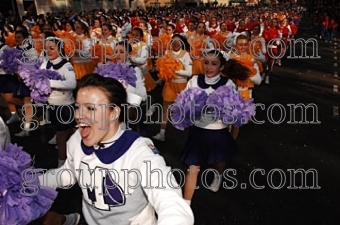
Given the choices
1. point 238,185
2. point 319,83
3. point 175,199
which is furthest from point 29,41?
point 319,83

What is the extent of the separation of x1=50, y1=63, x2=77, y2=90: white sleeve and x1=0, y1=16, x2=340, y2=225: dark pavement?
134cm

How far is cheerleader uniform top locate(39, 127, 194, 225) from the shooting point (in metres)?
2.09

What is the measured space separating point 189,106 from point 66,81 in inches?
74.4

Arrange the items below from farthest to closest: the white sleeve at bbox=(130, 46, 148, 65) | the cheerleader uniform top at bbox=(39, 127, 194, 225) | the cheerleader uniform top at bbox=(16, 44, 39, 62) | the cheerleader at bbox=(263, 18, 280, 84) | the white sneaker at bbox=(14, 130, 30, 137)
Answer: the cheerleader at bbox=(263, 18, 280, 84)
the white sleeve at bbox=(130, 46, 148, 65)
the cheerleader uniform top at bbox=(16, 44, 39, 62)
the white sneaker at bbox=(14, 130, 30, 137)
the cheerleader uniform top at bbox=(39, 127, 194, 225)

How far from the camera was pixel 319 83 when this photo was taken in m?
11.3

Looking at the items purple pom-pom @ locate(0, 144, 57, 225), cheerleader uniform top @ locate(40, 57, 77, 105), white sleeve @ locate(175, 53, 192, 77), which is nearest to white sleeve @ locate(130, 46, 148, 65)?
white sleeve @ locate(175, 53, 192, 77)

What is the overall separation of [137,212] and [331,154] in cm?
462

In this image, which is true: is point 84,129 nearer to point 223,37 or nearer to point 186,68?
point 186,68

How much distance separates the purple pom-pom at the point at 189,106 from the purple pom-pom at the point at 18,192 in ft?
6.81

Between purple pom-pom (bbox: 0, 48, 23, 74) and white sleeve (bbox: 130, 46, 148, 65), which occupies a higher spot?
purple pom-pom (bbox: 0, 48, 23, 74)

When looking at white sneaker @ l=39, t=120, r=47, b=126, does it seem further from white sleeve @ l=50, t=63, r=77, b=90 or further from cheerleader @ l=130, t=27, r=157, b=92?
white sleeve @ l=50, t=63, r=77, b=90

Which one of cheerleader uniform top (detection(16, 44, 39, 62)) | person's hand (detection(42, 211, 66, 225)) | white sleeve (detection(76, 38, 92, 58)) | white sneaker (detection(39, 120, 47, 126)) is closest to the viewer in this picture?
person's hand (detection(42, 211, 66, 225))

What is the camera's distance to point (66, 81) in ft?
16.5

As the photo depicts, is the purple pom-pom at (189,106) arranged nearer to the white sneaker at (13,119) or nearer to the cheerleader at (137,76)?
the cheerleader at (137,76)
